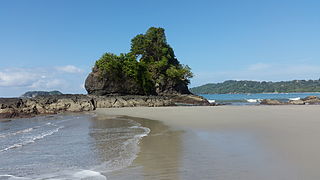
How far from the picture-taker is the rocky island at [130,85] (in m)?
33.0

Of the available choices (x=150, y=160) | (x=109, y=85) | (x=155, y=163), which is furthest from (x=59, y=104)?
(x=155, y=163)

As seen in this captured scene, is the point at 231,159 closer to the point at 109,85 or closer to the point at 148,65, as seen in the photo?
the point at 109,85

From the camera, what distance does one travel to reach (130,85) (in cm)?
5159

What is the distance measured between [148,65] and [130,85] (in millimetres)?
11620

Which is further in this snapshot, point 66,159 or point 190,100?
point 190,100

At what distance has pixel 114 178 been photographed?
5.37 meters

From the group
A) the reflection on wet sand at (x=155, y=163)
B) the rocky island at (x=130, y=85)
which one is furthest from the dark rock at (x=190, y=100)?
the reflection on wet sand at (x=155, y=163)

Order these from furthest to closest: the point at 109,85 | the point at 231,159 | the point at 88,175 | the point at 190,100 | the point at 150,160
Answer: the point at 190,100 → the point at 109,85 → the point at 150,160 → the point at 231,159 → the point at 88,175

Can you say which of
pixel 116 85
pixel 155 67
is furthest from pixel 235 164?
pixel 155 67

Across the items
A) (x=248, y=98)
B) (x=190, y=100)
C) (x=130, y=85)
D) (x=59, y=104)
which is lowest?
Result: (x=59, y=104)

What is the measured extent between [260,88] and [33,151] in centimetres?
20273

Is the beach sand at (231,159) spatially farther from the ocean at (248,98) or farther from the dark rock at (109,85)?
the ocean at (248,98)

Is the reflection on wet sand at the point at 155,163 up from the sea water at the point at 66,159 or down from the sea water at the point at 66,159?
up

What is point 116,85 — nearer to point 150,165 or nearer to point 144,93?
point 144,93
